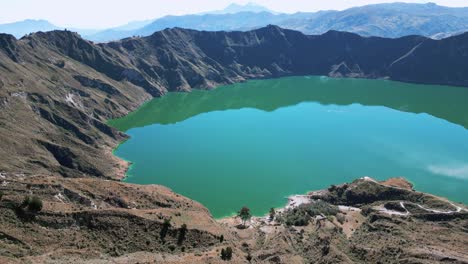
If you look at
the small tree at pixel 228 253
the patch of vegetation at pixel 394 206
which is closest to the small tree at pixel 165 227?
the small tree at pixel 228 253

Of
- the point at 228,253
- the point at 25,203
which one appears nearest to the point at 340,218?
the point at 228,253

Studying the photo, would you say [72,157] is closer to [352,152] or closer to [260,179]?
[260,179]

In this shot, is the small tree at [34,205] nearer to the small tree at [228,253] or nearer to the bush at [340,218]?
the small tree at [228,253]

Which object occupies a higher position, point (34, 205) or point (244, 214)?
point (34, 205)

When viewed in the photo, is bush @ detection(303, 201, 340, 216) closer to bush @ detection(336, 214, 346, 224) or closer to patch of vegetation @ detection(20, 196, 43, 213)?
bush @ detection(336, 214, 346, 224)

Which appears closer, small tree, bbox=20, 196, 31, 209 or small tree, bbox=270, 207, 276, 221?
small tree, bbox=20, 196, 31, 209

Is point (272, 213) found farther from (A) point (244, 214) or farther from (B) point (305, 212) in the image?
(A) point (244, 214)

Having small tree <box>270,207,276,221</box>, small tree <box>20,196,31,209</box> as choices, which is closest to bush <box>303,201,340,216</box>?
small tree <box>270,207,276,221</box>

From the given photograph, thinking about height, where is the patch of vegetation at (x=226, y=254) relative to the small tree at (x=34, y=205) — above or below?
below
